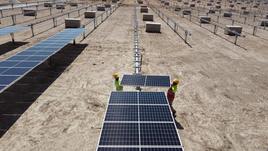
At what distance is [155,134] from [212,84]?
35.1 ft

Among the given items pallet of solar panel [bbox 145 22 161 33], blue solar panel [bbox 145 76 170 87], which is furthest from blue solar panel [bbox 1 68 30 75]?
pallet of solar panel [bbox 145 22 161 33]

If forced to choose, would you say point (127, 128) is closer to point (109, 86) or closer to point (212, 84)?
point (109, 86)

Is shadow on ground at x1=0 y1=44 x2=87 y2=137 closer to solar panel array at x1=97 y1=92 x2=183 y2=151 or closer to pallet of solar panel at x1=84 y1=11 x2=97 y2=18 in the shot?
solar panel array at x1=97 y1=92 x2=183 y2=151

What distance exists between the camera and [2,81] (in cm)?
1188

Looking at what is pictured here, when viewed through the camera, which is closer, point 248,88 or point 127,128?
point 127,128

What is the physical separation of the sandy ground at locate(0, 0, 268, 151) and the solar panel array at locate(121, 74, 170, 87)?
1.98 metres

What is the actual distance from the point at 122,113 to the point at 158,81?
424 cm

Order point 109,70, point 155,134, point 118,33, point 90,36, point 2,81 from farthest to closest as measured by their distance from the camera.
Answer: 1. point 118,33
2. point 90,36
3. point 109,70
4. point 2,81
5. point 155,134

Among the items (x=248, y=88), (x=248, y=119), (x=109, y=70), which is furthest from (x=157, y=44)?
(x=248, y=119)

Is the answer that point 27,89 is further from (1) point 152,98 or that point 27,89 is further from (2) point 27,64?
(1) point 152,98

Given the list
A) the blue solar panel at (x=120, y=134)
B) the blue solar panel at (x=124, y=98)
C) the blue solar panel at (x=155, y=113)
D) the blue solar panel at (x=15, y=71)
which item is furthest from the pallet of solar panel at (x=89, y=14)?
the blue solar panel at (x=120, y=134)

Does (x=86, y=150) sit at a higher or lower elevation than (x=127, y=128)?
lower

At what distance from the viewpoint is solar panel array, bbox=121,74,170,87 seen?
39.6 feet

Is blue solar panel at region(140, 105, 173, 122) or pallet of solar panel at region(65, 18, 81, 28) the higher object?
pallet of solar panel at region(65, 18, 81, 28)
